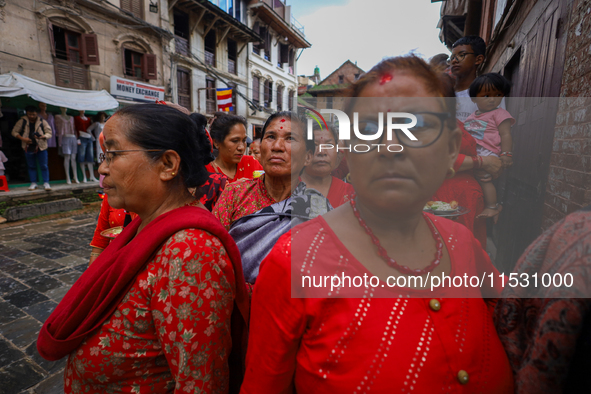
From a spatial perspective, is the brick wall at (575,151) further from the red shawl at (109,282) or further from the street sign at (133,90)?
the street sign at (133,90)

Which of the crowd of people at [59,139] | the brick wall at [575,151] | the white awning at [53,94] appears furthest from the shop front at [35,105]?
the brick wall at [575,151]

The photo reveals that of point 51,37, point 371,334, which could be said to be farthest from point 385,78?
point 51,37

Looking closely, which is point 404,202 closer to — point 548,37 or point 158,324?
point 158,324

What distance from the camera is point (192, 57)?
14.4 metres

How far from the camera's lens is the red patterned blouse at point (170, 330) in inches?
39.0

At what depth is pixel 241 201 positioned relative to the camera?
187 cm

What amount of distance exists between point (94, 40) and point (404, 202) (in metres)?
12.3

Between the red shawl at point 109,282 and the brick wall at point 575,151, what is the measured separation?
98 centimetres

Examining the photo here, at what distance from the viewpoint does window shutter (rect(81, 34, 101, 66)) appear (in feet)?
32.1

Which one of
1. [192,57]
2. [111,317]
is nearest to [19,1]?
[192,57]

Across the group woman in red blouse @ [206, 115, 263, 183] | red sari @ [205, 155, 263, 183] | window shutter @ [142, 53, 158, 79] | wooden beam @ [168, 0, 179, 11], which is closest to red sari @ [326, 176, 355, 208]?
woman in red blouse @ [206, 115, 263, 183]

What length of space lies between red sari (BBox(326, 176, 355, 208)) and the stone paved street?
7.78 feet

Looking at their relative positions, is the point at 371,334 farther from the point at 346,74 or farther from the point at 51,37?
the point at 51,37

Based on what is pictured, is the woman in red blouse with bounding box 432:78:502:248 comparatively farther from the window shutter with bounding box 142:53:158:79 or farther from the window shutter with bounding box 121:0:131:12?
the window shutter with bounding box 121:0:131:12
